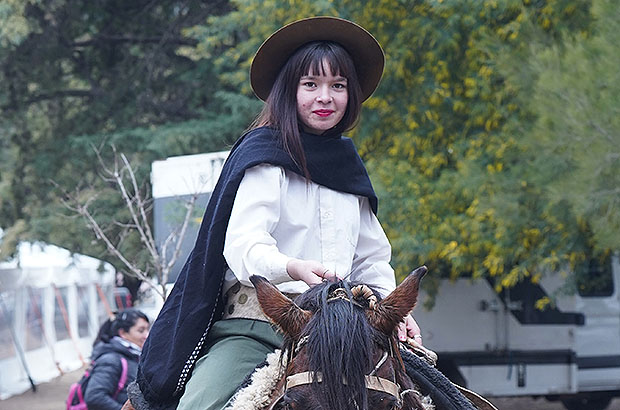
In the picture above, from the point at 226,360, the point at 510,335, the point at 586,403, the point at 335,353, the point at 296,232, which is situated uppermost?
the point at 296,232

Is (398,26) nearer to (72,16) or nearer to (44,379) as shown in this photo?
(72,16)

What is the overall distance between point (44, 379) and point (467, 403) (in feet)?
54.1

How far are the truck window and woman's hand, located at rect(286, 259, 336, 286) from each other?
876cm

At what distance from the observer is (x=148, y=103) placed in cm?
1652

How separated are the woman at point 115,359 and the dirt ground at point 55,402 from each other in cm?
784

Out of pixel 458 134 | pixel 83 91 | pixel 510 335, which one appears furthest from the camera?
pixel 83 91

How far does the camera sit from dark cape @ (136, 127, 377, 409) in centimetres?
344

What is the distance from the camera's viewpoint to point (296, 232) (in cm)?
352

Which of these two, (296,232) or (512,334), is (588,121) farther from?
(296,232)

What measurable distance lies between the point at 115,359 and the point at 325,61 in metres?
4.52

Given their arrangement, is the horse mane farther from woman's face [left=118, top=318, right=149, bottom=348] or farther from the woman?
woman's face [left=118, top=318, right=149, bottom=348]

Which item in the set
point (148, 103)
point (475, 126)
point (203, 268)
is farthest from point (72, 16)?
point (203, 268)

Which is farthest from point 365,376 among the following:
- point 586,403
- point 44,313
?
point 44,313

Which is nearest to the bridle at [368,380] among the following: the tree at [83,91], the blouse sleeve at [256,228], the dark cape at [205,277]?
the blouse sleeve at [256,228]
